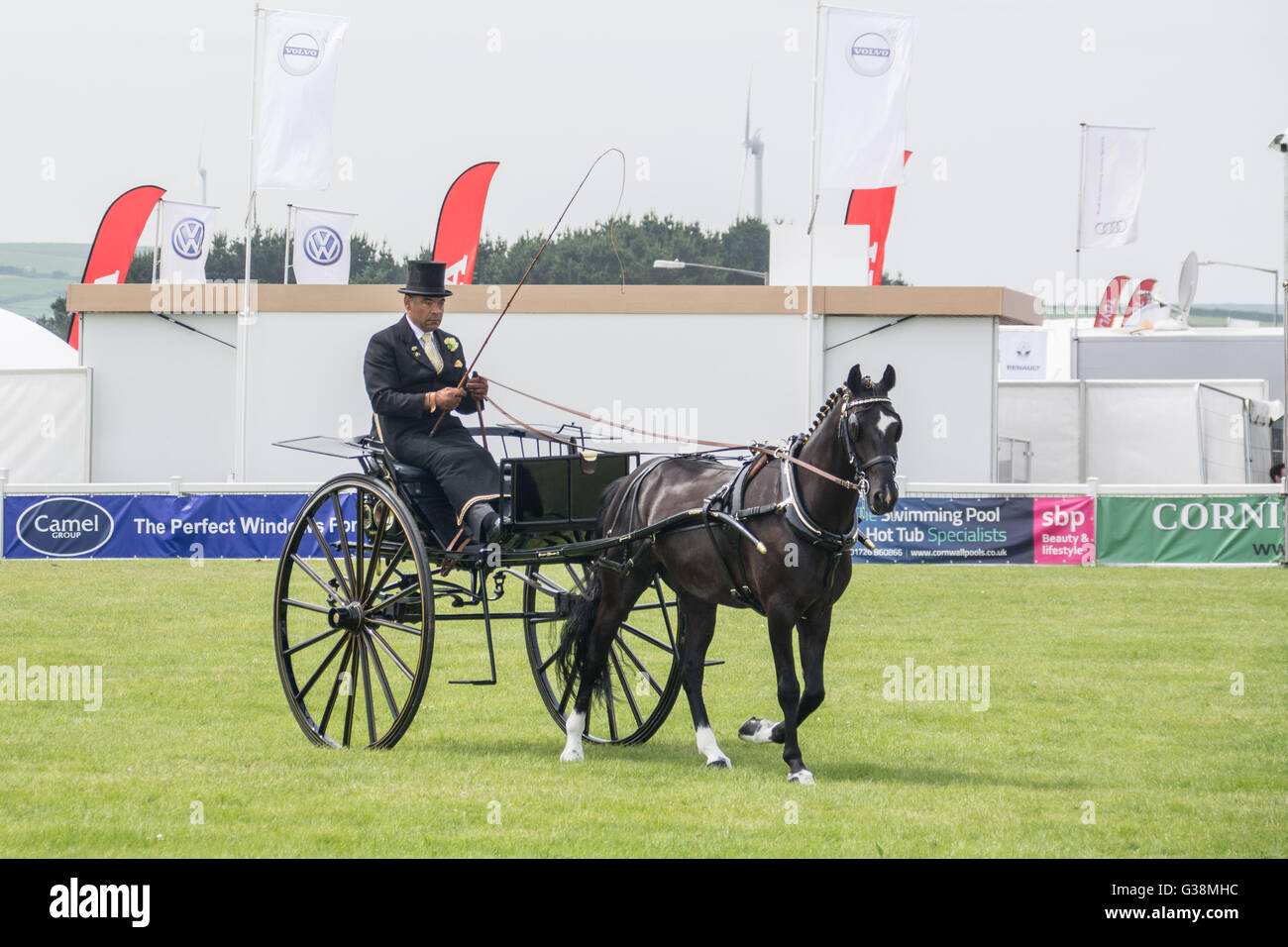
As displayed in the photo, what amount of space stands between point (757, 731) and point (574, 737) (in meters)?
1.18

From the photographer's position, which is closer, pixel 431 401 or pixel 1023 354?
pixel 431 401

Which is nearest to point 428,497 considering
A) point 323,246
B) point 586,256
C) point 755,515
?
point 755,515

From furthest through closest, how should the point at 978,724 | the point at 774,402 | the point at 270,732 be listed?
the point at 774,402 < the point at 978,724 < the point at 270,732

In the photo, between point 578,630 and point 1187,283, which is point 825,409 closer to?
point 578,630

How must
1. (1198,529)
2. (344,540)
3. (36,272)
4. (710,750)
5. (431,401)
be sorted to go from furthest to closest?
(36,272), (1198,529), (344,540), (431,401), (710,750)

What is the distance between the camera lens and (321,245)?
35.7 m

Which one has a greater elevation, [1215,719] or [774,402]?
[774,402]

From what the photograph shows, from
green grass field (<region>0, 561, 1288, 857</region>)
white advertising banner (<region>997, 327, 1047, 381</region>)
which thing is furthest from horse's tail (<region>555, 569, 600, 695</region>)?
white advertising banner (<region>997, 327, 1047, 381</region>)

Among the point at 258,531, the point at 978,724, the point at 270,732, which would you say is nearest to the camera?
the point at 270,732

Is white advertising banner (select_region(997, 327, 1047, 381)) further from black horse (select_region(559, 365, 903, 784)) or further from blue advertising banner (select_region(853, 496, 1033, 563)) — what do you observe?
black horse (select_region(559, 365, 903, 784))

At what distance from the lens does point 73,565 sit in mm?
21141
